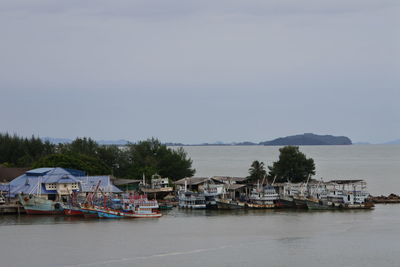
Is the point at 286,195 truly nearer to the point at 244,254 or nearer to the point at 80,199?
the point at 80,199

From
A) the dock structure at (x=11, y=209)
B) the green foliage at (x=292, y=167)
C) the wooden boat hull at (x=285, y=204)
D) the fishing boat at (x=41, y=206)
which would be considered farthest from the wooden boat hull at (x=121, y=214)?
the green foliage at (x=292, y=167)

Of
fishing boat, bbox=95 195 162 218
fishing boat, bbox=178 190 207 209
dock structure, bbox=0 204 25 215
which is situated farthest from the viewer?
fishing boat, bbox=178 190 207 209

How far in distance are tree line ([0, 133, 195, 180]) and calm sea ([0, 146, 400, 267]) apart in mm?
16604

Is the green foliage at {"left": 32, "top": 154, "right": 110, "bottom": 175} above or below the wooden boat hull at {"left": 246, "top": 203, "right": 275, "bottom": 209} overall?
above

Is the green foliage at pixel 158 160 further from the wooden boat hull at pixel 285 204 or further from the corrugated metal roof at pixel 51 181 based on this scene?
the wooden boat hull at pixel 285 204

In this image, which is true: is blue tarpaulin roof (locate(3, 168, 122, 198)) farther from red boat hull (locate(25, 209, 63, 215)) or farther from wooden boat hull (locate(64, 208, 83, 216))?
wooden boat hull (locate(64, 208, 83, 216))

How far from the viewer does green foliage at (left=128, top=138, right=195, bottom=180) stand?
86750 millimetres

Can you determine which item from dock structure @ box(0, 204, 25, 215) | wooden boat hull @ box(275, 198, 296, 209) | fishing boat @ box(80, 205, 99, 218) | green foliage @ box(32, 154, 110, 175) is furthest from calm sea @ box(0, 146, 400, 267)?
green foliage @ box(32, 154, 110, 175)

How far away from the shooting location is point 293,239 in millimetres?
48031

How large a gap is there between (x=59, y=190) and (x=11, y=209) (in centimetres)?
485

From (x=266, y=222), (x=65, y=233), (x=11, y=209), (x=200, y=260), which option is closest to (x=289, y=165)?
(x=266, y=222)

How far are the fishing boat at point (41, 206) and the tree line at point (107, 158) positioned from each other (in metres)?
12.0

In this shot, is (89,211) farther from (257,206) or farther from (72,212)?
(257,206)

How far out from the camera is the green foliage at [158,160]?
8675 cm
